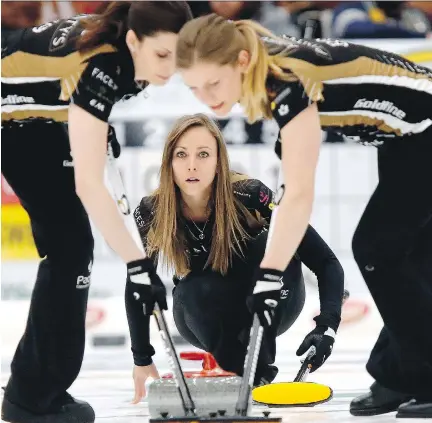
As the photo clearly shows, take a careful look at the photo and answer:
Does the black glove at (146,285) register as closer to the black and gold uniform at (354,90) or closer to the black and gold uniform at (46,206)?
the black and gold uniform at (46,206)

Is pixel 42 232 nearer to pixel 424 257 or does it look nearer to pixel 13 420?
pixel 13 420

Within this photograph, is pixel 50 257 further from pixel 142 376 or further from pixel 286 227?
pixel 286 227

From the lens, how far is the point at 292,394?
2469 millimetres

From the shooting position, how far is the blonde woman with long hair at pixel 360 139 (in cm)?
226

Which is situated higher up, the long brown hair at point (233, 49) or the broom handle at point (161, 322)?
the long brown hair at point (233, 49)

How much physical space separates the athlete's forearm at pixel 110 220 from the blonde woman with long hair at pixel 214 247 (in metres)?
0.23

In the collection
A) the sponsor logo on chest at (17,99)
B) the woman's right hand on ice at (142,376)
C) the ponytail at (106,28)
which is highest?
the ponytail at (106,28)

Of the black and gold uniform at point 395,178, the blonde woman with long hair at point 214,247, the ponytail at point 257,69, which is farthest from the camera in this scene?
the blonde woman with long hair at point 214,247

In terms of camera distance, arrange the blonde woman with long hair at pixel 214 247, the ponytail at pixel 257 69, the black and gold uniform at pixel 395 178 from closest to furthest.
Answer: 1. the ponytail at pixel 257 69
2. the black and gold uniform at pixel 395 178
3. the blonde woman with long hair at pixel 214 247

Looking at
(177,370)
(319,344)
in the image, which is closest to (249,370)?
(177,370)

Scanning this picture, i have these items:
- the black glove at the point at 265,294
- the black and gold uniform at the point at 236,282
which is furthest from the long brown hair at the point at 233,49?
the black and gold uniform at the point at 236,282

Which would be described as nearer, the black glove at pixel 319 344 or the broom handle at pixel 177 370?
the broom handle at pixel 177 370

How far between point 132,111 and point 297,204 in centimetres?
199

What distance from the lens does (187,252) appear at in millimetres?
2727
